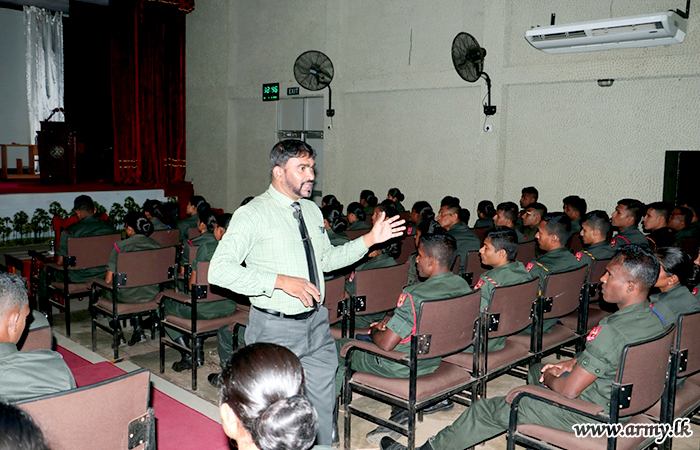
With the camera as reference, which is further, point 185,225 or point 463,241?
point 185,225

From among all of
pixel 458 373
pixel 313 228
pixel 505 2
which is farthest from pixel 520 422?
pixel 505 2

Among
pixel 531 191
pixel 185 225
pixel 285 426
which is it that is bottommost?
pixel 185 225

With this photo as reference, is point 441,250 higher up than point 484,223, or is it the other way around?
point 441,250

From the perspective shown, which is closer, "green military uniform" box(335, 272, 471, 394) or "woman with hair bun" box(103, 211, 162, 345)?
"green military uniform" box(335, 272, 471, 394)

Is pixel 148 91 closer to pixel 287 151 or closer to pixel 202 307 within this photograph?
pixel 202 307

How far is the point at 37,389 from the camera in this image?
1.82 m

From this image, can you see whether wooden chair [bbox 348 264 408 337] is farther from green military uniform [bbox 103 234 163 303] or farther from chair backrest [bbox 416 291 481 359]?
green military uniform [bbox 103 234 163 303]

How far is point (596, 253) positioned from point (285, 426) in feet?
12.7

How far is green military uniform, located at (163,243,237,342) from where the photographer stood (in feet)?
13.6

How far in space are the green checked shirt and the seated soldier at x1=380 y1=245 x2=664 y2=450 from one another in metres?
0.99

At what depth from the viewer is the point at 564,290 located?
11.8ft

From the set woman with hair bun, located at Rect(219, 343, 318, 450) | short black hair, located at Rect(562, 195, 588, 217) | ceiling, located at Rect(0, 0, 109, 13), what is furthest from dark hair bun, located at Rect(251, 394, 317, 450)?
ceiling, located at Rect(0, 0, 109, 13)

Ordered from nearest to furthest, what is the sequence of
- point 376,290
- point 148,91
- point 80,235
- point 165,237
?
1. point 376,290
2. point 80,235
3. point 165,237
4. point 148,91

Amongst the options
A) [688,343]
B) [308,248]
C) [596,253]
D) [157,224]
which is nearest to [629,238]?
[596,253]
